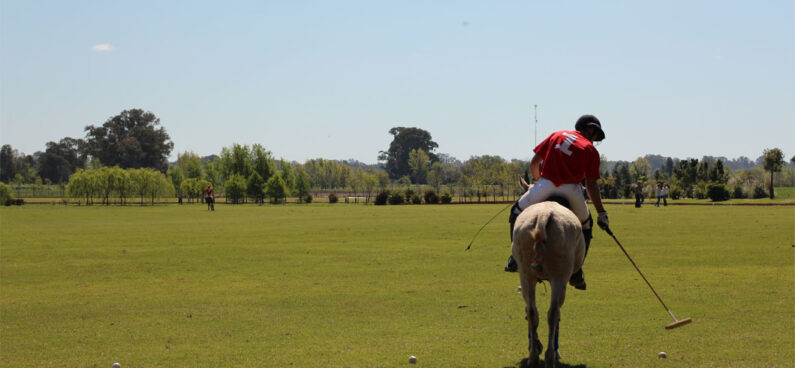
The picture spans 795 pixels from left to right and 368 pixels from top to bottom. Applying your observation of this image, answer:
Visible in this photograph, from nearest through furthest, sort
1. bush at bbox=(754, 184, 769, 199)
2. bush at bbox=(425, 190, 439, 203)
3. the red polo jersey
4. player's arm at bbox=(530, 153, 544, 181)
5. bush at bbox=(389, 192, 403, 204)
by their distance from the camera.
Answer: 1. the red polo jersey
2. player's arm at bbox=(530, 153, 544, 181)
3. bush at bbox=(754, 184, 769, 199)
4. bush at bbox=(389, 192, 403, 204)
5. bush at bbox=(425, 190, 439, 203)

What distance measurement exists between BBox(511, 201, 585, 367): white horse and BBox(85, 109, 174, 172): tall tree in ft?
584

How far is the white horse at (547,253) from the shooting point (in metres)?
6.94

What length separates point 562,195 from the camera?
801 centimetres

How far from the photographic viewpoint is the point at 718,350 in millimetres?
8023

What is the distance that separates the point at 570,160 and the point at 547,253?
144 centimetres

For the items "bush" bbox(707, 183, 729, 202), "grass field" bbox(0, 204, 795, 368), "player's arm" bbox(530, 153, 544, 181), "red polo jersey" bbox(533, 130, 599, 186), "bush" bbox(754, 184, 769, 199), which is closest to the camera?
"red polo jersey" bbox(533, 130, 599, 186)

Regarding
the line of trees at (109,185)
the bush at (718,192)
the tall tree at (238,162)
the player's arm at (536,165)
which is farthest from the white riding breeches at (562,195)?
the tall tree at (238,162)

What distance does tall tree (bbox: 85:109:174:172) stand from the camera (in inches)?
6841

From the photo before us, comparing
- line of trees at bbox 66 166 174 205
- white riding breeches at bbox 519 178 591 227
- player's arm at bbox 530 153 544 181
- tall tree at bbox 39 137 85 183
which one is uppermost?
tall tree at bbox 39 137 85 183

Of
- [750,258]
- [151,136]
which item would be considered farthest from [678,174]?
[151,136]

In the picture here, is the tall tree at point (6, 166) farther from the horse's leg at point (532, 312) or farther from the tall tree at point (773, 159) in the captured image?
the horse's leg at point (532, 312)

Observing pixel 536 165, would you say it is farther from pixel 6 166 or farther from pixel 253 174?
pixel 6 166

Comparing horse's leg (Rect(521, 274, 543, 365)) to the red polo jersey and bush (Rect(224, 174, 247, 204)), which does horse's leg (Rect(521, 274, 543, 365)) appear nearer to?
the red polo jersey

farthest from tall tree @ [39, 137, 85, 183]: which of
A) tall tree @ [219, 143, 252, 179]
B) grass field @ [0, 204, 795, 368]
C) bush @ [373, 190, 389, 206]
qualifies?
grass field @ [0, 204, 795, 368]
